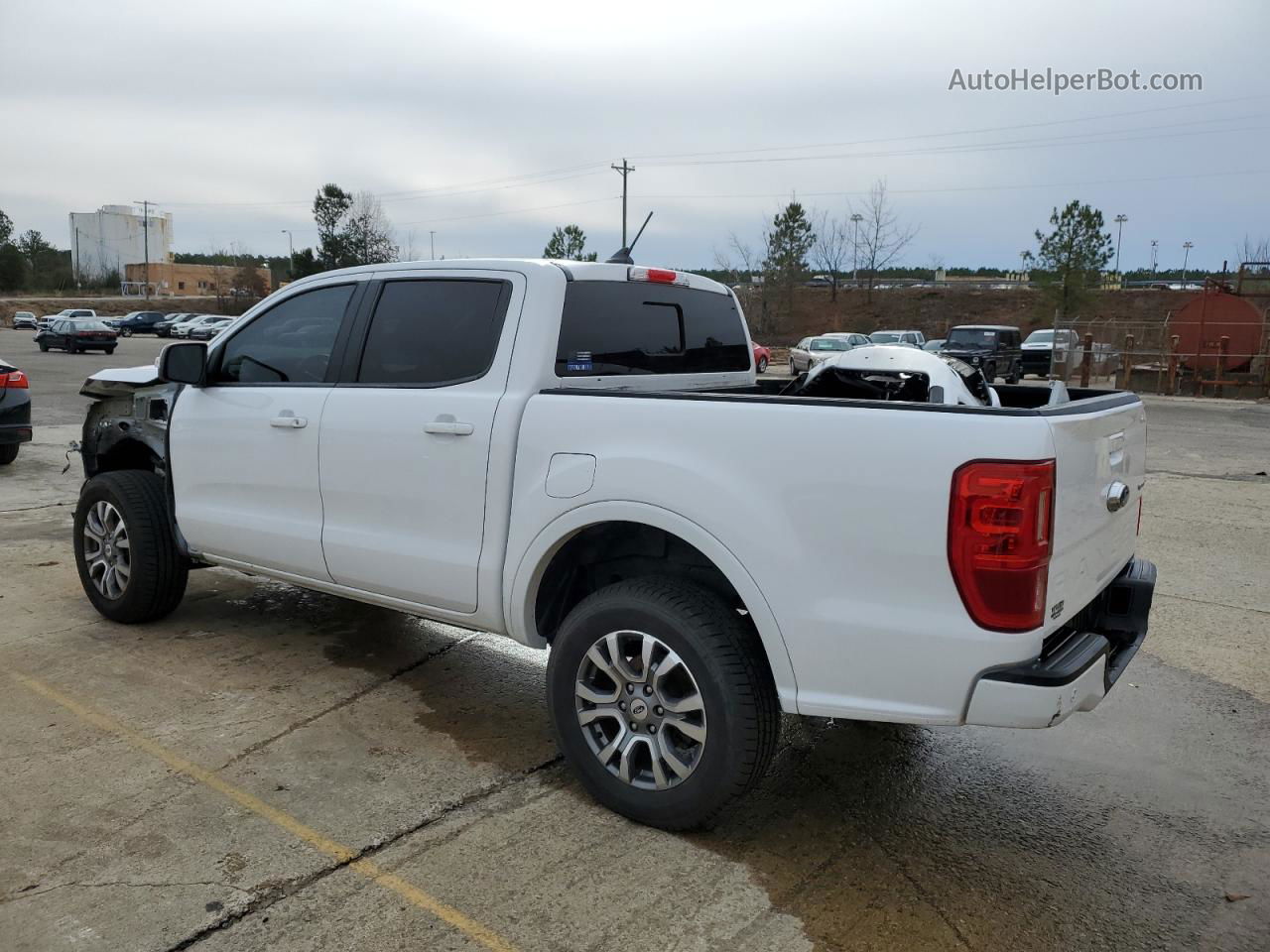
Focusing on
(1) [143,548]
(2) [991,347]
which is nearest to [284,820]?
(1) [143,548]

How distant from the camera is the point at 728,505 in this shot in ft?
9.70

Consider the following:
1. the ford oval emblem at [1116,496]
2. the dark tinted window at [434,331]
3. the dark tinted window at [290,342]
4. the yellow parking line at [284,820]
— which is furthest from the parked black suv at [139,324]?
the ford oval emblem at [1116,496]

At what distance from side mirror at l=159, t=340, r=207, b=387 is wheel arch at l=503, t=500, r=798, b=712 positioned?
213cm

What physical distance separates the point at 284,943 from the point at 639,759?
1.19 metres

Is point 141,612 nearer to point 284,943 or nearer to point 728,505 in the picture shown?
point 284,943

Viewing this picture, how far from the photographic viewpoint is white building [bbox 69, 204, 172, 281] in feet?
410

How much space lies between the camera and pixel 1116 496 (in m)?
3.05

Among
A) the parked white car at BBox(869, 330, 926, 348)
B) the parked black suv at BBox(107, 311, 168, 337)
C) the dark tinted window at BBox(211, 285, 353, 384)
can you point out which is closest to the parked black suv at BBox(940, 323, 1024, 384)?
the parked white car at BBox(869, 330, 926, 348)

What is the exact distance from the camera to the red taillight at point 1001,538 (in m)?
2.54

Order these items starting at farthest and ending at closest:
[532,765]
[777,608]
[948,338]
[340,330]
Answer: [948,338] → [340,330] → [532,765] → [777,608]

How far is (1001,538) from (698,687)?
3.33ft

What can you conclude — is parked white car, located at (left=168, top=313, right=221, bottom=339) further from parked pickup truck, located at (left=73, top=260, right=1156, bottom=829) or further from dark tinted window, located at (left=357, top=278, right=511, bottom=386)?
dark tinted window, located at (left=357, top=278, right=511, bottom=386)

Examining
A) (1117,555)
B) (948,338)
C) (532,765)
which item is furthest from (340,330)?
(948,338)

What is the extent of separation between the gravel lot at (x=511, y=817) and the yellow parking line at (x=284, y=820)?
1 cm
